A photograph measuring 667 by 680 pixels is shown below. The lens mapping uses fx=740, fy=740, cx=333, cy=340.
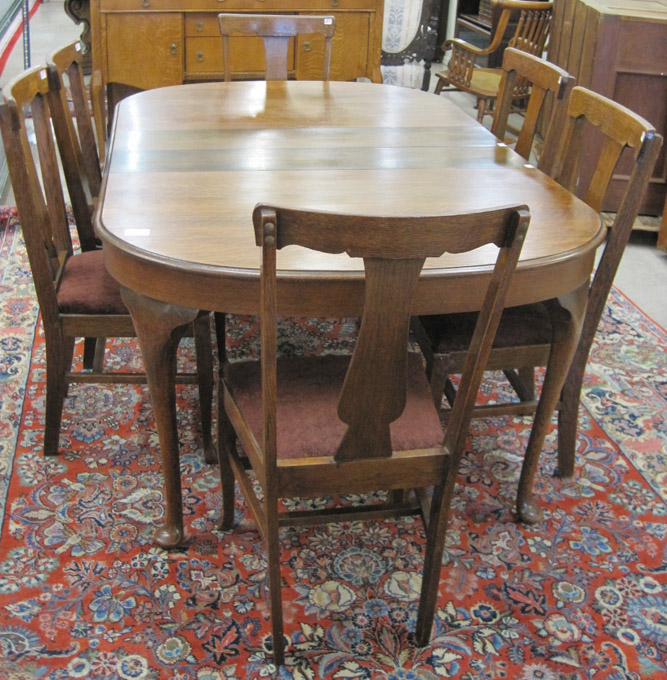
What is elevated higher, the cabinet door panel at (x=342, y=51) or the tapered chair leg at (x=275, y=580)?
the cabinet door panel at (x=342, y=51)

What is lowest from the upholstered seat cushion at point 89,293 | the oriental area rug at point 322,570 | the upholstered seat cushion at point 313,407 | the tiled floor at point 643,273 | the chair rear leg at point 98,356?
the oriental area rug at point 322,570

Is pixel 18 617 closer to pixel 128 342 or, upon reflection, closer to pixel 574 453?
pixel 128 342

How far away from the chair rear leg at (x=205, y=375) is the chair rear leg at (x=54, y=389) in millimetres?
354

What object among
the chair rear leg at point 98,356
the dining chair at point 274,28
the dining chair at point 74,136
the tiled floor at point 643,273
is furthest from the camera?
the tiled floor at point 643,273

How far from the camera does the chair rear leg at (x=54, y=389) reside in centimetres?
190

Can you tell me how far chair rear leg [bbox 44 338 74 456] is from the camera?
6.23 feet

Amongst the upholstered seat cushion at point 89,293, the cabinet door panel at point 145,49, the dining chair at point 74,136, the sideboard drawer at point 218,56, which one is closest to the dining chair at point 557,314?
the upholstered seat cushion at point 89,293

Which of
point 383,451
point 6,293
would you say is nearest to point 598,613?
point 383,451

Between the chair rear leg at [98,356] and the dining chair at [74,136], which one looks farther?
the chair rear leg at [98,356]

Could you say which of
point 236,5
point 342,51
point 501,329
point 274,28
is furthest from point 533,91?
point 236,5

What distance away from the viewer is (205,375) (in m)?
1.91

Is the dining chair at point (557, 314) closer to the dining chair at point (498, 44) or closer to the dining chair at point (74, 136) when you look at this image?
the dining chair at point (74, 136)

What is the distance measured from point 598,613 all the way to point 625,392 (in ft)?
3.17

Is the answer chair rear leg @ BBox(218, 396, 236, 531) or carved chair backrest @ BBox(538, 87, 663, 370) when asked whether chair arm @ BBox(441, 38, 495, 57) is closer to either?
carved chair backrest @ BBox(538, 87, 663, 370)
